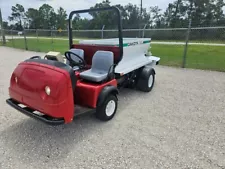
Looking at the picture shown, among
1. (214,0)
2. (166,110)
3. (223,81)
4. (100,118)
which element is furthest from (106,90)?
(214,0)

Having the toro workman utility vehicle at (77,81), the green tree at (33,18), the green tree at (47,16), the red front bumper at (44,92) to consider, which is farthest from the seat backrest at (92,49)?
the green tree at (33,18)

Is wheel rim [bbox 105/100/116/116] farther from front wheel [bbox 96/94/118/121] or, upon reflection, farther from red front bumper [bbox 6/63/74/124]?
red front bumper [bbox 6/63/74/124]

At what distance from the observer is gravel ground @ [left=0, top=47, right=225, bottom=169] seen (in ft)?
7.56

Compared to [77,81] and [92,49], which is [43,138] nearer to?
[77,81]

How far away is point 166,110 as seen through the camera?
12.1 ft

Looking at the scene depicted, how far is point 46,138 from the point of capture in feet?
9.10

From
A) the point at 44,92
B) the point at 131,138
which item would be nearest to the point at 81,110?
the point at 44,92

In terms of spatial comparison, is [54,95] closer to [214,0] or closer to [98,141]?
[98,141]

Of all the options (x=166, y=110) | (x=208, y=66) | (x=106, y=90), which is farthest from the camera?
(x=208, y=66)

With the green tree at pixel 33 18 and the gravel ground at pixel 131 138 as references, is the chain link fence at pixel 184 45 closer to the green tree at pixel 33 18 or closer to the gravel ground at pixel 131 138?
Answer: the gravel ground at pixel 131 138

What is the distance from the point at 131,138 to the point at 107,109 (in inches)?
27.0

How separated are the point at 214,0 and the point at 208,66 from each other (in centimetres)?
3163

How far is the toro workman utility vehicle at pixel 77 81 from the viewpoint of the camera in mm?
2336

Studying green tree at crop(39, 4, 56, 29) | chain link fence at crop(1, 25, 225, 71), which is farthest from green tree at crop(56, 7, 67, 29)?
chain link fence at crop(1, 25, 225, 71)
